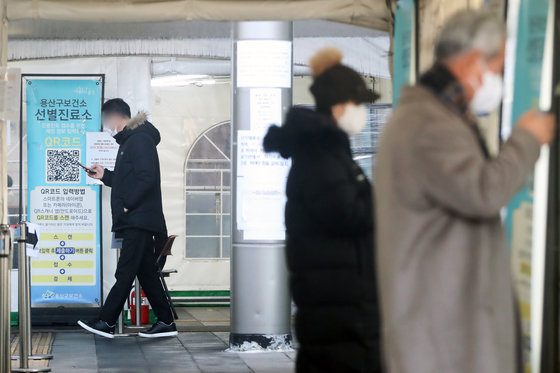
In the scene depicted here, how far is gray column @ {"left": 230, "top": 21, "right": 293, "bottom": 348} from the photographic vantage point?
26.7ft

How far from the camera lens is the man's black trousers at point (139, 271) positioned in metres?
9.13

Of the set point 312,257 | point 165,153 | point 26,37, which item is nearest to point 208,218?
point 165,153

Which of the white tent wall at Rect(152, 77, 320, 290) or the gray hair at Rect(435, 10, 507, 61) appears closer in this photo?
the gray hair at Rect(435, 10, 507, 61)

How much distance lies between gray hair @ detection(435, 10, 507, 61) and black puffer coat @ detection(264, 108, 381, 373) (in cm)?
103

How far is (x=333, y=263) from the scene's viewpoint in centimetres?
403

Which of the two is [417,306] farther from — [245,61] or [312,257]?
[245,61]

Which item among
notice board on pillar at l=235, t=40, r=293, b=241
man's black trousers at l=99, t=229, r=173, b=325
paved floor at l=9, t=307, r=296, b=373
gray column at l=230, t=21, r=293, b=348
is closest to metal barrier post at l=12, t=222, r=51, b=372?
paved floor at l=9, t=307, r=296, b=373

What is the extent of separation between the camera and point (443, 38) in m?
3.16

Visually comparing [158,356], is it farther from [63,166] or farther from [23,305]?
[63,166]

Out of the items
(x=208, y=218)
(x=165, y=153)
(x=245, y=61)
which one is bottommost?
(x=208, y=218)

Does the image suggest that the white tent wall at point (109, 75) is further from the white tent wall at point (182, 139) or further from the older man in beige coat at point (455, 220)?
the older man in beige coat at point (455, 220)

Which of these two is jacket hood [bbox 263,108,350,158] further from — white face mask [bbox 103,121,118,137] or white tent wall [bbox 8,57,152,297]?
white tent wall [bbox 8,57,152,297]

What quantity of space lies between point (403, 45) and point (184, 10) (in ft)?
4.69

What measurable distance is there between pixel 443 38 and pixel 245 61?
5059 mm
